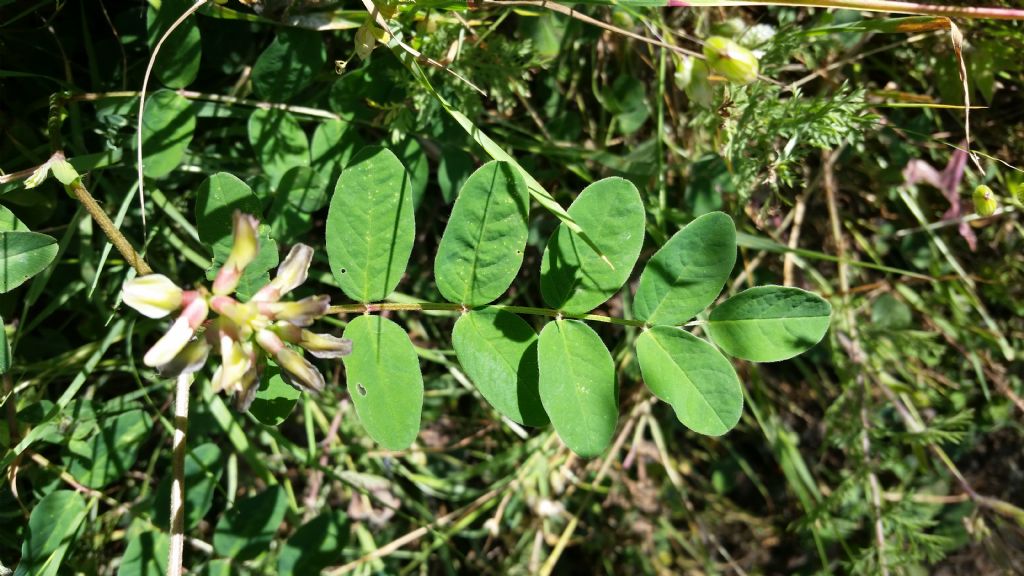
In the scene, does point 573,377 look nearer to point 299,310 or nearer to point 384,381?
point 384,381

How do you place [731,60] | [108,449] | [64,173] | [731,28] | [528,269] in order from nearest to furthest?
[731,60] → [64,173] → [108,449] → [731,28] → [528,269]

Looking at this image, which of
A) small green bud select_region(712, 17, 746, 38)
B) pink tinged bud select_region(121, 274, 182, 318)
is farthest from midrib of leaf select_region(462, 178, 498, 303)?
small green bud select_region(712, 17, 746, 38)

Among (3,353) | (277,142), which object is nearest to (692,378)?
(277,142)

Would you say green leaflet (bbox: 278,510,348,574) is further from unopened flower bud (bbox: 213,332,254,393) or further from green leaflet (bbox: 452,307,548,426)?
unopened flower bud (bbox: 213,332,254,393)

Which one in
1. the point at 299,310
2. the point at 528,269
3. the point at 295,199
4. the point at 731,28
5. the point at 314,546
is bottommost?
the point at 314,546

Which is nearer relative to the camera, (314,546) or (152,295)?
(152,295)

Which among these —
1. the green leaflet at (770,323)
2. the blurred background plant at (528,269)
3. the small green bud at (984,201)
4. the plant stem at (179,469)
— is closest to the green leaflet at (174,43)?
the blurred background plant at (528,269)

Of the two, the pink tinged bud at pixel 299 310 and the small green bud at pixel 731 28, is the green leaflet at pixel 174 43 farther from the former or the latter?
the small green bud at pixel 731 28
